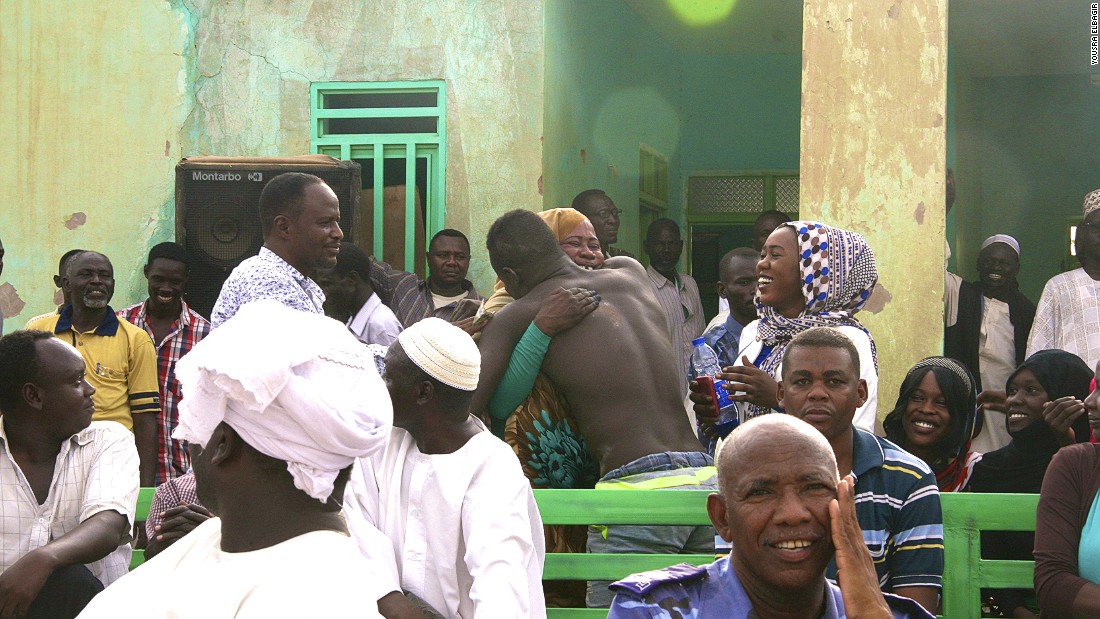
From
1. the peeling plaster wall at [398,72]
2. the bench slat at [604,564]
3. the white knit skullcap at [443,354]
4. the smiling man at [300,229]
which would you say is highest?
the peeling plaster wall at [398,72]

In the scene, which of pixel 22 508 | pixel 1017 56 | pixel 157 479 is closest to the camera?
pixel 22 508

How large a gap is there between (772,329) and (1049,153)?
905 cm

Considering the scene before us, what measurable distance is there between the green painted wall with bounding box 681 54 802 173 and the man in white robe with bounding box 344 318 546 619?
873cm

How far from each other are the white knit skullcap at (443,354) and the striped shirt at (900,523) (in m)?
1.10

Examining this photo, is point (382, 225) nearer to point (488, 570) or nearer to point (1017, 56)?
point (488, 570)

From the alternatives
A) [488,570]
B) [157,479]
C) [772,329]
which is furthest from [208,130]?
[488,570]

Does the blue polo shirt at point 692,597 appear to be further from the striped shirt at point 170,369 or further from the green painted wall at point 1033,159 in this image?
the green painted wall at point 1033,159

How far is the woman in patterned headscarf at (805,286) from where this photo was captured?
4211 millimetres

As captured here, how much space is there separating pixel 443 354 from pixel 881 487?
1.26 m

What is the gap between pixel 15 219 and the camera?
817cm

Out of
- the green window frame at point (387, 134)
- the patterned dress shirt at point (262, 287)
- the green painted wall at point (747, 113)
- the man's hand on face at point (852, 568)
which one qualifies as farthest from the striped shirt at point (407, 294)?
the green painted wall at point (747, 113)

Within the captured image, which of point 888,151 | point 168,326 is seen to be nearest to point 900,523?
point 888,151

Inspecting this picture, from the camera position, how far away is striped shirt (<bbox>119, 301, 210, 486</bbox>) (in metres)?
6.34

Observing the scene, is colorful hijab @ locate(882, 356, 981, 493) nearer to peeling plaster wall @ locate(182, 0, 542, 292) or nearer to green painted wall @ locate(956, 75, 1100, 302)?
peeling plaster wall @ locate(182, 0, 542, 292)
